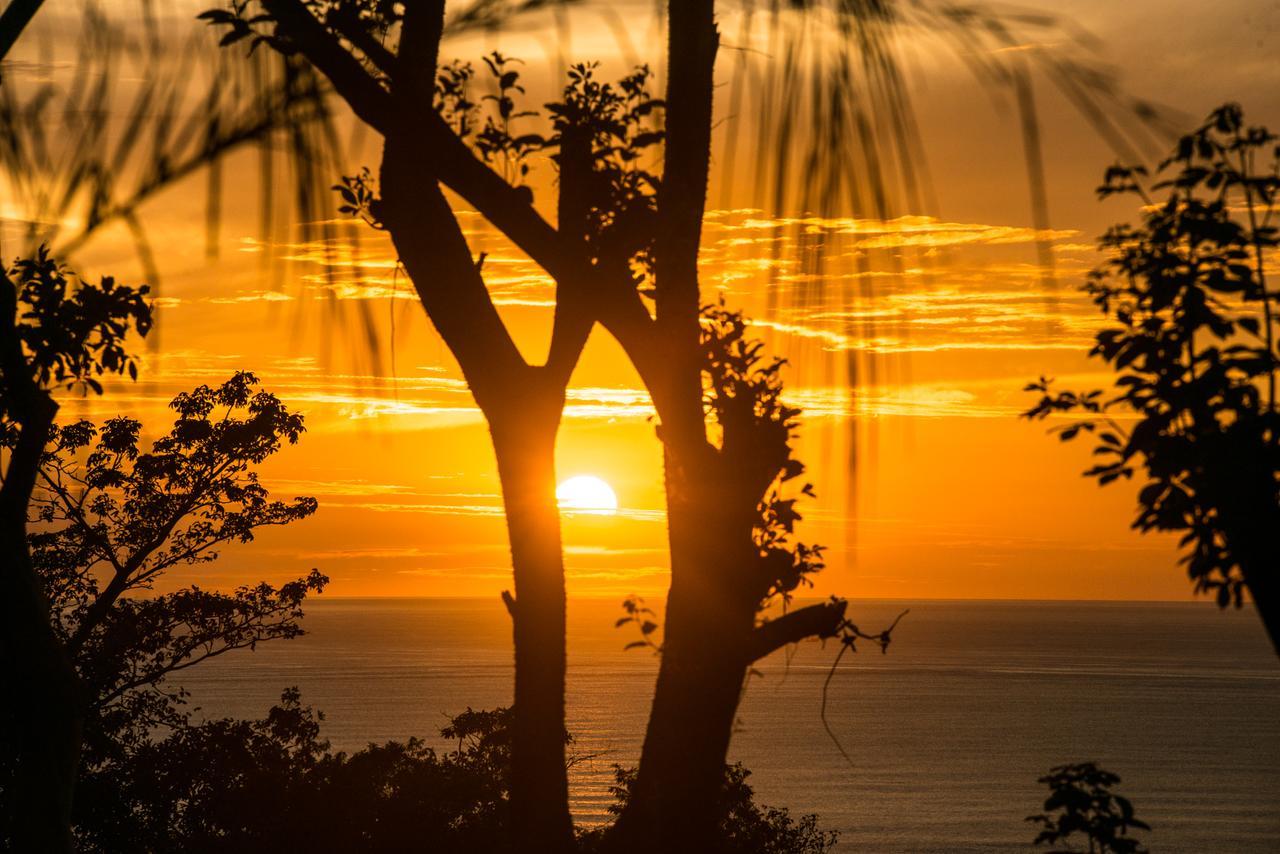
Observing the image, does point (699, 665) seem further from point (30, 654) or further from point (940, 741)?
point (940, 741)

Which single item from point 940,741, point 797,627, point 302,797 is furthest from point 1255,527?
point 940,741

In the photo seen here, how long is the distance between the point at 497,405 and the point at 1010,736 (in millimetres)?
144928

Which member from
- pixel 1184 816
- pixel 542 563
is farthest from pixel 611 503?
pixel 1184 816

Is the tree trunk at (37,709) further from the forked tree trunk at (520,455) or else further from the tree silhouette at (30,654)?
the forked tree trunk at (520,455)

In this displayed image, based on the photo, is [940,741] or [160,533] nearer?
[160,533]

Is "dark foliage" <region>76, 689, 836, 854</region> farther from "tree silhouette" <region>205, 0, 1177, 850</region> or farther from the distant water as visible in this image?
the distant water

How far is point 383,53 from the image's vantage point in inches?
258

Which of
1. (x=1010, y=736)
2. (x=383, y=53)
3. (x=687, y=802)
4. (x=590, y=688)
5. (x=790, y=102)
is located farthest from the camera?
(x=590, y=688)

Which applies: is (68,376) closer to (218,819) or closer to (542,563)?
(542,563)

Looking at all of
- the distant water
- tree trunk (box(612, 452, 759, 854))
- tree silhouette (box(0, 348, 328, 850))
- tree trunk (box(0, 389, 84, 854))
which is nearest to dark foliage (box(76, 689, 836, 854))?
tree silhouette (box(0, 348, 328, 850))

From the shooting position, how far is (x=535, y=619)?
8.21 metres

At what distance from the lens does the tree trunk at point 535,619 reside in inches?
320

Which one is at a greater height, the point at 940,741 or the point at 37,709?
the point at 37,709

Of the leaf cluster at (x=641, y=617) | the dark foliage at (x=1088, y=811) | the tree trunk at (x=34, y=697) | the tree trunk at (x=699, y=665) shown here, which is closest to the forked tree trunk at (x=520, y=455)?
the leaf cluster at (x=641, y=617)
